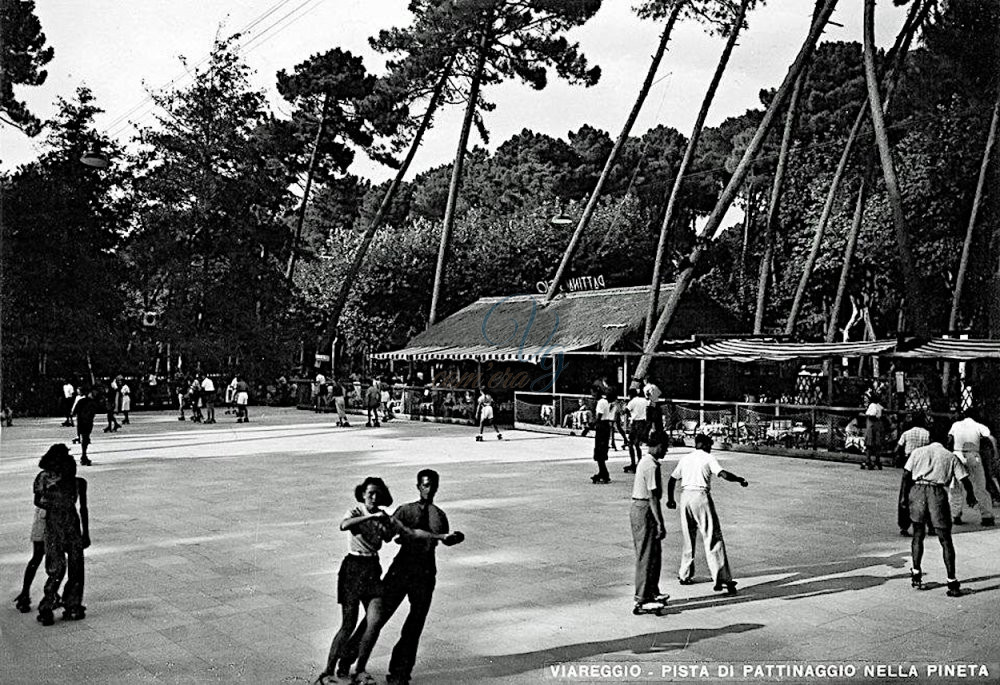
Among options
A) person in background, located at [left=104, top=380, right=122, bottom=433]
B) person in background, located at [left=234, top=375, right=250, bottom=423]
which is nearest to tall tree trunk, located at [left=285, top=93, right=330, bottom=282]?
person in background, located at [left=104, top=380, right=122, bottom=433]

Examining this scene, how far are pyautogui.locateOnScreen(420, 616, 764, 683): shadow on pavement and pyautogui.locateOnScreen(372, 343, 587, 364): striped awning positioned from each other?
19.5 m

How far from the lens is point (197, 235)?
1460 inches

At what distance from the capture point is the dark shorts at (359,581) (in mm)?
5883

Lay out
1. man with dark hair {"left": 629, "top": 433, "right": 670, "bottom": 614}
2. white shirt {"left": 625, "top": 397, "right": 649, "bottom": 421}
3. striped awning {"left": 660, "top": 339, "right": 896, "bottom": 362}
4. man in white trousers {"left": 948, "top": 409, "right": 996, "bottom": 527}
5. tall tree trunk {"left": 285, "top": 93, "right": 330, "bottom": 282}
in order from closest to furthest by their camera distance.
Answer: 1. man with dark hair {"left": 629, "top": 433, "right": 670, "bottom": 614}
2. man in white trousers {"left": 948, "top": 409, "right": 996, "bottom": 527}
3. white shirt {"left": 625, "top": 397, "right": 649, "bottom": 421}
4. striped awning {"left": 660, "top": 339, "right": 896, "bottom": 362}
5. tall tree trunk {"left": 285, "top": 93, "right": 330, "bottom": 282}

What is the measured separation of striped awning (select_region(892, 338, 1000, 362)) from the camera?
17203 mm

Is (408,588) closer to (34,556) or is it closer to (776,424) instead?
(34,556)

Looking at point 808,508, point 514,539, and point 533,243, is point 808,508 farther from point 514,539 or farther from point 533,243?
point 533,243

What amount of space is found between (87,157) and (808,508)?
1880 cm

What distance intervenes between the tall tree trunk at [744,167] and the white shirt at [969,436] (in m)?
11.8

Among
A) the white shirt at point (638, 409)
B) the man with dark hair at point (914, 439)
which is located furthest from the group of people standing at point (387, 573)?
the white shirt at point (638, 409)

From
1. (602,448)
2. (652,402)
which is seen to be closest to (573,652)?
(602,448)

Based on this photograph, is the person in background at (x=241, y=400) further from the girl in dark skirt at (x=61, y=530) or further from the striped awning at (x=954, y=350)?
the girl in dark skirt at (x=61, y=530)

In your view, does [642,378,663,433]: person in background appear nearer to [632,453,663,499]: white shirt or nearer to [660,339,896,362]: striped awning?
[660,339,896,362]: striped awning

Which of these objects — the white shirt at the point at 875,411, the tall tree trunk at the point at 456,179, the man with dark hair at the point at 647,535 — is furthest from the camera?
the tall tree trunk at the point at 456,179
